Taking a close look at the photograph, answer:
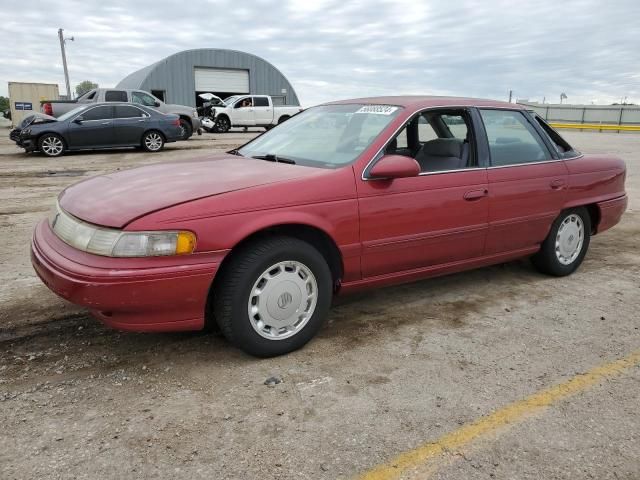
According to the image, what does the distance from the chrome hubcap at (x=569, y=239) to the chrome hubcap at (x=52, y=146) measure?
1232 centimetres

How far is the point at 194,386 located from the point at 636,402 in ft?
7.41

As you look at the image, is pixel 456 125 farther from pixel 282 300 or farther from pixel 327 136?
pixel 282 300

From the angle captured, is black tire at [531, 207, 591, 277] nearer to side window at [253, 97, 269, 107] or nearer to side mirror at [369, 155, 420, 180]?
side mirror at [369, 155, 420, 180]

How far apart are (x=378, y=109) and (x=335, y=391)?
2.04 meters

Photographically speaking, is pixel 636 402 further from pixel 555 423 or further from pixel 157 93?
pixel 157 93

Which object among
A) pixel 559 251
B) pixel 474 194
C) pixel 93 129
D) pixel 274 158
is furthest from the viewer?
pixel 93 129

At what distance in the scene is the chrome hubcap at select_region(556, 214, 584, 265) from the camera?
177 inches

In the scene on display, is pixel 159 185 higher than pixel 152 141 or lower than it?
higher

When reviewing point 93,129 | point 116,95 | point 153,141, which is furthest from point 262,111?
point 93,129

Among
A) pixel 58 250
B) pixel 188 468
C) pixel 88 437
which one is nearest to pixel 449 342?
pixel 188 468

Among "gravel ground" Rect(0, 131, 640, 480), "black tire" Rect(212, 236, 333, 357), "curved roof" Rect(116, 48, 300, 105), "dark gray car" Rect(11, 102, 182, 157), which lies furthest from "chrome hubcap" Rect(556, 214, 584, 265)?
"curved roof" Rect(116, 48, 300, 105)

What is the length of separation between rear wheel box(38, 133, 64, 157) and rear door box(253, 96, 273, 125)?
1269 centimetres

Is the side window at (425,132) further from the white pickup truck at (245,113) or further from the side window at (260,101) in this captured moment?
the side window at (260,101)

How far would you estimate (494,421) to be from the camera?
2.48 meters
